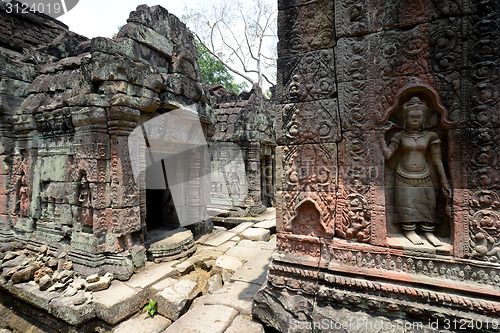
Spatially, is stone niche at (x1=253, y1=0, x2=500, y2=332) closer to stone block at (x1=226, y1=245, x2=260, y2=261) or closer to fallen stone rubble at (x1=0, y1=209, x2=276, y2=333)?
fallen stone rubble at (x1=0, y1=209, x2=276, y2=333)

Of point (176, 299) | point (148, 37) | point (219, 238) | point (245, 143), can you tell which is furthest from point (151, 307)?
point (245, 143)

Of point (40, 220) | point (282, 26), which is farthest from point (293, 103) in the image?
point (40, 220)

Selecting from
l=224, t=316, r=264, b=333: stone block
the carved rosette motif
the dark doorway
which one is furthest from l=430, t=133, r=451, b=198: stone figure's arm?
the dark doorway

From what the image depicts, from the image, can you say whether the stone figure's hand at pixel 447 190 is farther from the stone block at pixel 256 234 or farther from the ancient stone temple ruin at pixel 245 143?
the ancient stone temple ruin at pixel 245 143

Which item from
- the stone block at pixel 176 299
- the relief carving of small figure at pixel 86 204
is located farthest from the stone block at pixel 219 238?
the relief carving of small figure at pixel 86 204

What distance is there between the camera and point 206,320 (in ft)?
8.36

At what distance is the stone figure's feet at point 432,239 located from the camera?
2.07 meters

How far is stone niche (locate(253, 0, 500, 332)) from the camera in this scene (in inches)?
75.4

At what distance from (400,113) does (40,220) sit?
6642mm

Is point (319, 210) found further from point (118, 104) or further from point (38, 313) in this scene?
point (38, 313)

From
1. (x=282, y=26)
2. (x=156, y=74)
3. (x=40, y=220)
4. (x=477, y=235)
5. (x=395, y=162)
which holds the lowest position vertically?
(x=40, y=220)

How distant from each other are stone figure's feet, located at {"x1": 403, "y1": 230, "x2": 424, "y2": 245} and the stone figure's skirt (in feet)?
0.36

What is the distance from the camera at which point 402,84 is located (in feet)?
6.95

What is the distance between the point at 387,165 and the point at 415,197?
1.18 feet
